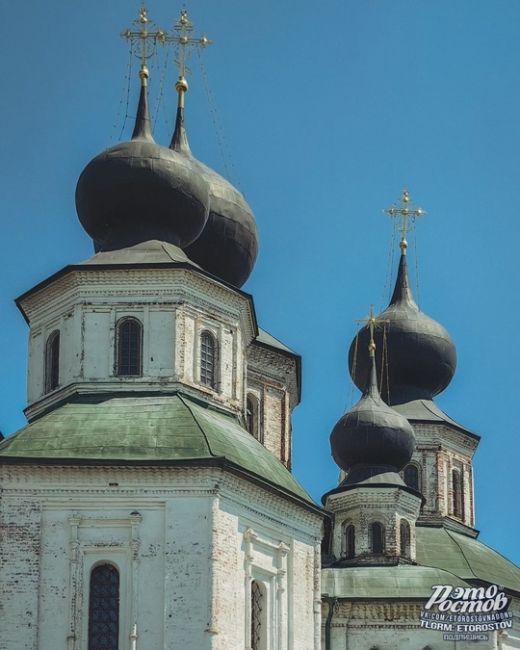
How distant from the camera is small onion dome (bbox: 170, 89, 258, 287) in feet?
111

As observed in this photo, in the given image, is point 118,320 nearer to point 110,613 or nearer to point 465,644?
point 110,613

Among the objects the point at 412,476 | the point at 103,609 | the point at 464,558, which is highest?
the point at 412,476

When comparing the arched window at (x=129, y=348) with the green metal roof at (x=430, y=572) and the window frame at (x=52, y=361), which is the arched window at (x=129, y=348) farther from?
the green metal roof at (x=430, y=572)

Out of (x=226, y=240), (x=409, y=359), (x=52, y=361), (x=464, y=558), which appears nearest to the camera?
(x=52, y=361)

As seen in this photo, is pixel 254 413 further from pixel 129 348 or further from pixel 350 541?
pixel 129 348

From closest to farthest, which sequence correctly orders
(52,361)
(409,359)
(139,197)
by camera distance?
(52,361) → (139,197) → (409,359)

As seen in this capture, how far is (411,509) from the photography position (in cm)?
3756

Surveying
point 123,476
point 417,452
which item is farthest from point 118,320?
point 417,452

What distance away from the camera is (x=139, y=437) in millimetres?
28734

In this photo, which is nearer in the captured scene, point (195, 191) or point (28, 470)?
point (28, 470)

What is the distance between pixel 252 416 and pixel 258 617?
23.6 feet

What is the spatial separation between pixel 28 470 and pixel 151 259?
14.1 ft

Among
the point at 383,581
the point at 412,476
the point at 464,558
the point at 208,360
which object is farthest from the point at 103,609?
the point at 412,476

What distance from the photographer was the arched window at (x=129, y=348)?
30.4 meters
